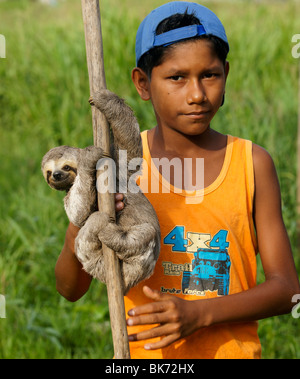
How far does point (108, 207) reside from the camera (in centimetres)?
129

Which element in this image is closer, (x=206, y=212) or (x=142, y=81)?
(x=206, y=212)

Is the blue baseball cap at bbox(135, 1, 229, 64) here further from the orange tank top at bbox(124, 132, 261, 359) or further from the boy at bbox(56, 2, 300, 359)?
the orange tank top at bbox(124, 132, 261, 359)

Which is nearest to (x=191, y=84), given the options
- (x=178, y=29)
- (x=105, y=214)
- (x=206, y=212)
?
(x=178, y=29)

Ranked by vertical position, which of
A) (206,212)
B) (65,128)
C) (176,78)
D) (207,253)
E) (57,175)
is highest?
(65,128)

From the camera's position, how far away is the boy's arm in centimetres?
133

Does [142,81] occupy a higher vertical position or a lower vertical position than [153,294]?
higher

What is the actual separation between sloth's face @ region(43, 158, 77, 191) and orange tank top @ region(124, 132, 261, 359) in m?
0.35

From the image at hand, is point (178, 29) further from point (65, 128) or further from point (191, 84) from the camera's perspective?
point (65, 128)

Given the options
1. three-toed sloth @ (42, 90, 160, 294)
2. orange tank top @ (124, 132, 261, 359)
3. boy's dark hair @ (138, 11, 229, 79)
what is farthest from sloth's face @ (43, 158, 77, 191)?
boy's dark hair @ (138, 11, 229, 79)

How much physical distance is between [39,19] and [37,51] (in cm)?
→ 231

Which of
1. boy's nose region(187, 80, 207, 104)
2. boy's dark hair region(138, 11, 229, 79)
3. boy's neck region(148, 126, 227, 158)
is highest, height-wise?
boy's dark hair region(138, 11, 229, 79)

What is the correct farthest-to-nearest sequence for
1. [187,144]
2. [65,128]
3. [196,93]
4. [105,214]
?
[65,128] < [187,144] < [196,93] < [105,214]

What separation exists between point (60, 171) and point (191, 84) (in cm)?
48

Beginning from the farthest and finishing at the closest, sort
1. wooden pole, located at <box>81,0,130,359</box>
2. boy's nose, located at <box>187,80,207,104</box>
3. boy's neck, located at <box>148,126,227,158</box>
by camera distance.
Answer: boy's neck, located at <box>148,126,227,158</box>
boy's nose, located at <box>187,80,207,104</box>
wooden pole, located at <box>81,0,130,359</box>
